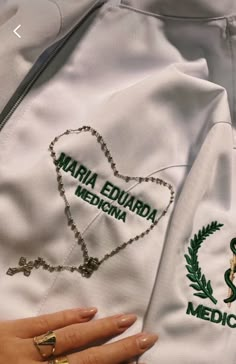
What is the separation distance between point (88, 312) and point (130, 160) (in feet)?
0.72

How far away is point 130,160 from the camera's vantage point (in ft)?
2.33

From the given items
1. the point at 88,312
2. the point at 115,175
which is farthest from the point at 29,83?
the point at 88,312

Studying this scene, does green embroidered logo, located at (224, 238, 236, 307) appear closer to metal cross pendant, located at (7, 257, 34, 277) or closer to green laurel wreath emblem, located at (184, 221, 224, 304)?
green laurel wreath emblem, located at (184, 221, 224, 304)

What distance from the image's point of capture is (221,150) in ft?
2.35

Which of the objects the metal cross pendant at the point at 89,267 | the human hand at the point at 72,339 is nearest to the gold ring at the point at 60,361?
the human hand at the point at 72,339

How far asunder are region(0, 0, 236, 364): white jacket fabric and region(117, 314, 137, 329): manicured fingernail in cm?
1

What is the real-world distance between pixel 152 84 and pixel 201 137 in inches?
4.3

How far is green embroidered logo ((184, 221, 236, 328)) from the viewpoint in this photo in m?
0.66

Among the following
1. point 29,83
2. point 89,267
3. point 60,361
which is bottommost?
point 60,361

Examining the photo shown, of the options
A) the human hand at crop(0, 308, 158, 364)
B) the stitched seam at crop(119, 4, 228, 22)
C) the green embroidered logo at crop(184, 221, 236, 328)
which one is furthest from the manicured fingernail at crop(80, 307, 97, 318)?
the stitched seam at crop(119, 4, 228, 22)

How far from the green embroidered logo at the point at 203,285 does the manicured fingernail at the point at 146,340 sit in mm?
56

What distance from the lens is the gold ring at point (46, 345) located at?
62cm

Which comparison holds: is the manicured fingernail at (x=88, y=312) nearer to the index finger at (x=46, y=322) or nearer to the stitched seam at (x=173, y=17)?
the index finger at (x=46, y=322)

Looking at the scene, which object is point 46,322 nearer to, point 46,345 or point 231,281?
point 46,345
